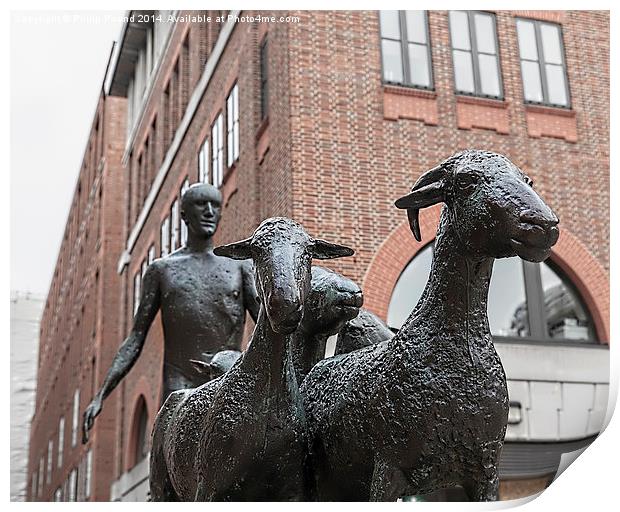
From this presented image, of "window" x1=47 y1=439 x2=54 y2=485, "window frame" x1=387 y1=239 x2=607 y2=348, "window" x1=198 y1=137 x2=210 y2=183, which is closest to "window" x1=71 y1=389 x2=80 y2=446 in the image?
"window" x1=47 y1=439 x2=54 y2=485

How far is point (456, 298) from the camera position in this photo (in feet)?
7.34

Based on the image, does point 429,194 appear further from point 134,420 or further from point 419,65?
point 134,420

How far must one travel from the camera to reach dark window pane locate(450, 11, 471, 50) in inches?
513

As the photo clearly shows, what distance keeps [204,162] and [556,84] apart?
21.9 feet

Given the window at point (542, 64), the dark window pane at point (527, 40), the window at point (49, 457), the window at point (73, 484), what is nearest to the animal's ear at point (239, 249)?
the window at point (542, 64)

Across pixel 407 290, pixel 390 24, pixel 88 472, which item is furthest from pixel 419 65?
pixel 88 472

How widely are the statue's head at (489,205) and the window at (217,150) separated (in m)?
13.2

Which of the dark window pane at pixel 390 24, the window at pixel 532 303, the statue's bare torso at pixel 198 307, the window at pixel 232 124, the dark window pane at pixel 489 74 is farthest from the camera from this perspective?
the window at pixel 232 124

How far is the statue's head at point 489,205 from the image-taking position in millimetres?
2061

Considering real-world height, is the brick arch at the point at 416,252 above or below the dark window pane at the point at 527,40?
below

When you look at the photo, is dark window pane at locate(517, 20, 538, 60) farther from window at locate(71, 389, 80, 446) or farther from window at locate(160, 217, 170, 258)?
window at locate(71, 389, 80, 446)

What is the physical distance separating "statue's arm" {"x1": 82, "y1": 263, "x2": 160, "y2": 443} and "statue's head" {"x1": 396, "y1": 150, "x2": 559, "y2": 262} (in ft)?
5.42

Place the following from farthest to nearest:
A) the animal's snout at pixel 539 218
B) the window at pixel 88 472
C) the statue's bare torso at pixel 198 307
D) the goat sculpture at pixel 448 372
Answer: the window at pixel 88 472, the statue's bare torso at pixel 198 307, the goat sculpture at pixel 448 372, the animal's snout at pixel 539 218

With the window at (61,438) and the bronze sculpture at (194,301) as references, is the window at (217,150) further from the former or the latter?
the window at (61,438)
